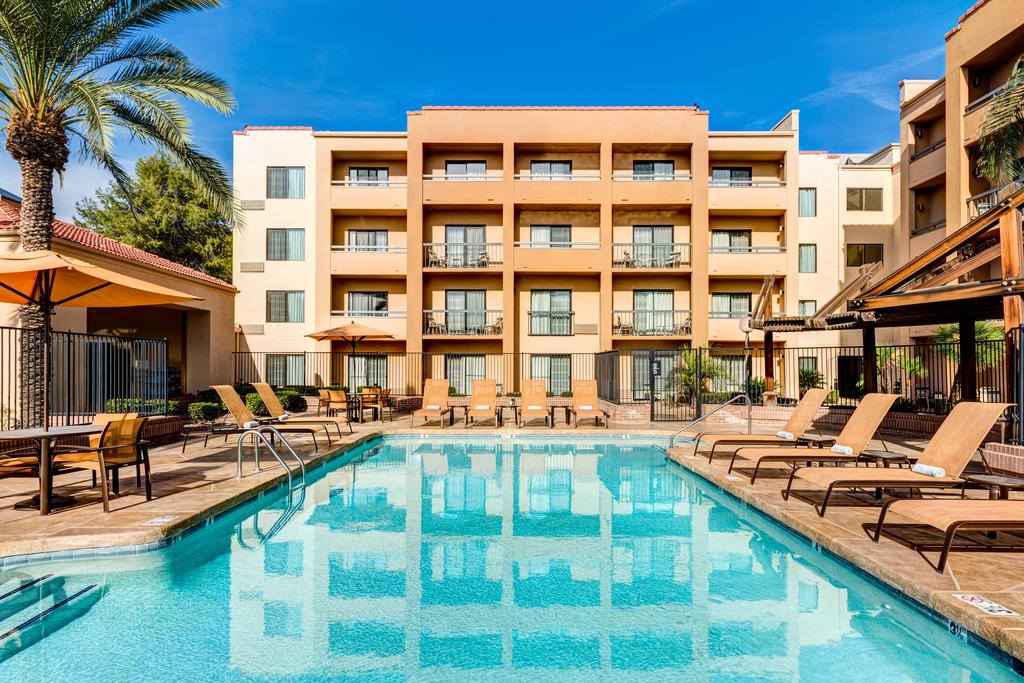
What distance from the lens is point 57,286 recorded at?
258 inches

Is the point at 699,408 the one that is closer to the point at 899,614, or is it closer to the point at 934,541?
the point at 934,541

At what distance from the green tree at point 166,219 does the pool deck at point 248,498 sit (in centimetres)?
2302

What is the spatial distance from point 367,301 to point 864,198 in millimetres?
23102

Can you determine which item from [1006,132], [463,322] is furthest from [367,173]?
[1006,132]

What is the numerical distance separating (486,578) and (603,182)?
69.1 ft

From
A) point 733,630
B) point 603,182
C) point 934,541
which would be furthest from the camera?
point 603,182

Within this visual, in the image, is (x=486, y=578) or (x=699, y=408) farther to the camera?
(x=699, y=408)

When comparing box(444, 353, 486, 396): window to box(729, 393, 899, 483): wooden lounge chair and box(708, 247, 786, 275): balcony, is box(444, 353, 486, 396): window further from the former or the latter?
box(729, 393, 899, 483): wooden lounge chair

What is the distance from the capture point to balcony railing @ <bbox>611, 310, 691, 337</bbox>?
77.8 feet

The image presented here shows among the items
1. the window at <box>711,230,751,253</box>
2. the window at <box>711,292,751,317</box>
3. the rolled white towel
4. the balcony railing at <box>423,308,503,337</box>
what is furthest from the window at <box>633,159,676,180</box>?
the rolled white towel

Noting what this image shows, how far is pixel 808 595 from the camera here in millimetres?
4633

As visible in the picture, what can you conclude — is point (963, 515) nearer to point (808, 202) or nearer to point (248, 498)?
point (248, 498)

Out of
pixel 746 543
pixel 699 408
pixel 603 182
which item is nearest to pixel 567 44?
pixel 603 182

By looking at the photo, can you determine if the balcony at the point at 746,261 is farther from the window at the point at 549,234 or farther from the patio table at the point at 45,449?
the patio table at the point at 45,449
